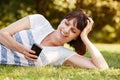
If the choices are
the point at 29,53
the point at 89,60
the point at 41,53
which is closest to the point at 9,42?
the point at 29,53

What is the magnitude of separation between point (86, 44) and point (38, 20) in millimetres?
672

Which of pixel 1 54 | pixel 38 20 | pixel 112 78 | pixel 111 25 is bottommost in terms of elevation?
pixel 112 78

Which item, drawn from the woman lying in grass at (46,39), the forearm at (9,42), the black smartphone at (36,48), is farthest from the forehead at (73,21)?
the forearm at (9,42)

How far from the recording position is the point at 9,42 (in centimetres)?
546

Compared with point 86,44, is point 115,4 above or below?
above

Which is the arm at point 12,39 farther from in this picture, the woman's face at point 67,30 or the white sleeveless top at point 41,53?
the woman's face at point 67,30

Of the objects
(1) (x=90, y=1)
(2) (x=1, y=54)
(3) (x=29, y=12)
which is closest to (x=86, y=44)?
(2) (x=1, y=54)

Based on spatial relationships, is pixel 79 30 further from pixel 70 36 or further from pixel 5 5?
pixel 5 5

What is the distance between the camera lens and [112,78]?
503 cm

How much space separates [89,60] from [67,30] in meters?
0.57

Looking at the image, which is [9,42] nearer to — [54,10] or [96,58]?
[96,58]

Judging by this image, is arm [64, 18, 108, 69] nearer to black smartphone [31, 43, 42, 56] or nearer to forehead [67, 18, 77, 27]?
forehead [67, 18, 77, 27]

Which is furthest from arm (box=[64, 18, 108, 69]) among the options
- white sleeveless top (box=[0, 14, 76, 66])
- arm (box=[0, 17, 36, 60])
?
arm (box=[0, 17, 36, 60])

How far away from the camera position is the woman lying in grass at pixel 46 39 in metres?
5.50
